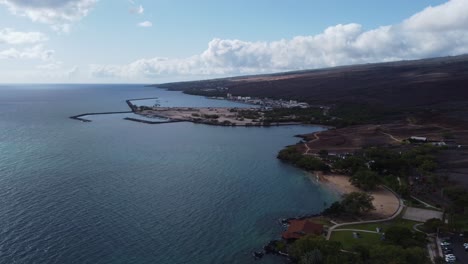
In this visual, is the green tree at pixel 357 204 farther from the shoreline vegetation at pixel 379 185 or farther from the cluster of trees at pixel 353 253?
the cluster of trees at pixel 353 253

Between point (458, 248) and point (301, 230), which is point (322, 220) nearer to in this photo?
point (301, 230)

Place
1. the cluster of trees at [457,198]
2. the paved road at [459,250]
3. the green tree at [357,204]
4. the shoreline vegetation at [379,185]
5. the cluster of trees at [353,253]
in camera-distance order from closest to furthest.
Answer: the cluster of trees at [353,253] → the paved road at [459,250] → the shoreline vegetation at [379,185] → the cluster of trees at [457,198] → the green tree at [357,204]

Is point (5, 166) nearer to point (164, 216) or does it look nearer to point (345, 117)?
point (164, 216)

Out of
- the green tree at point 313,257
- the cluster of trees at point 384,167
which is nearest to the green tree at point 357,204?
the cluster of trees at point 384,167

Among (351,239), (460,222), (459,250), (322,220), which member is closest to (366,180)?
(322,220)

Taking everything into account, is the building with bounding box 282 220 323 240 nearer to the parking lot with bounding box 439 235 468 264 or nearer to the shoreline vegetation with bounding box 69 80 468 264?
the shoreline vegetation with bounding box 69 80 468 264
